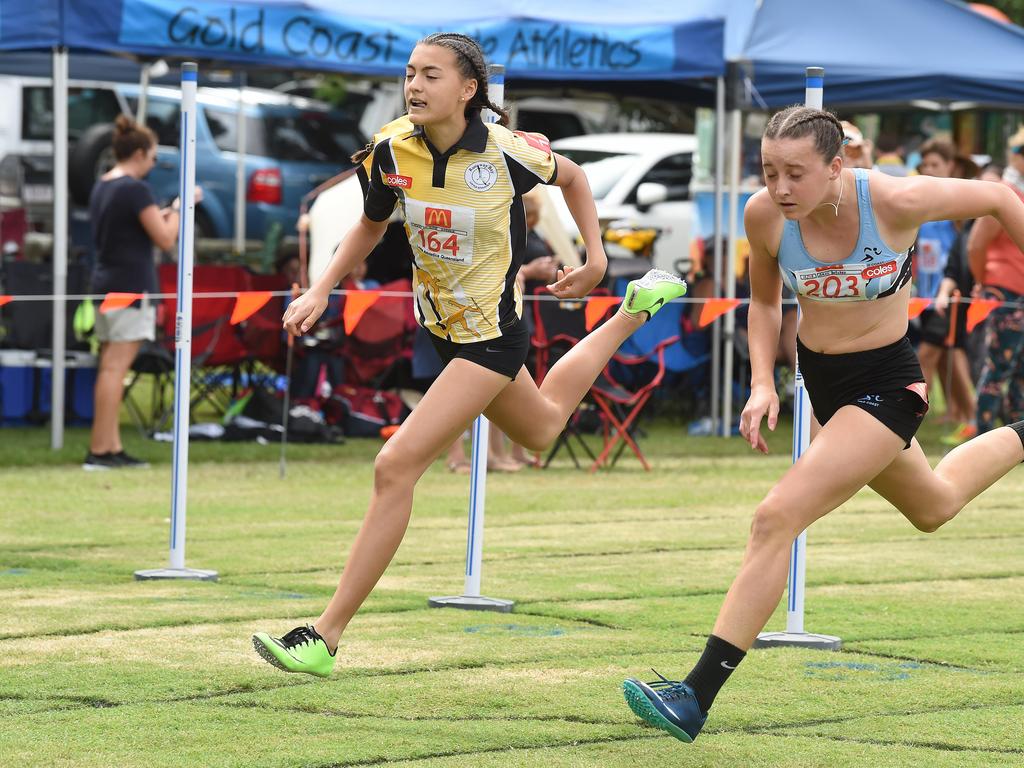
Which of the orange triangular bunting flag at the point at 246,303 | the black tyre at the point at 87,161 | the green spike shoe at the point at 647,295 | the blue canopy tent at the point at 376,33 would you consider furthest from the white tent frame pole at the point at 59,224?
the black tyre at the point at 87,161

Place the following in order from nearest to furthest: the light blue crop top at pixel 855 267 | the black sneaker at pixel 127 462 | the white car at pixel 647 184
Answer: the light blue crop top at pixel 855 267, the black sneaker at pixel 127 462, the white car at pixel 647 184

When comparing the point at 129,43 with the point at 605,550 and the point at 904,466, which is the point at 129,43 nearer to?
the point at 605,550

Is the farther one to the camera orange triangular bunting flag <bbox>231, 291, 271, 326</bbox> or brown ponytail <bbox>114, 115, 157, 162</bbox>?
brown ponytail <bbox>114, 115, 157, 162</bbox>

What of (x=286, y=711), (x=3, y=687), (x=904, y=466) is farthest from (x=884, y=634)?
(x=3, y=687)

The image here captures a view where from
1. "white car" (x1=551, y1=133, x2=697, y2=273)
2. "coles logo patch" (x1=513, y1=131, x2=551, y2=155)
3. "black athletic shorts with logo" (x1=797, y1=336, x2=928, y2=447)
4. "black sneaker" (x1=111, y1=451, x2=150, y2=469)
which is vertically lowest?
"black sneaker" (x1=111, y1=451, x2=150, y2=469)

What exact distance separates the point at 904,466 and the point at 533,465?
706 centimetres

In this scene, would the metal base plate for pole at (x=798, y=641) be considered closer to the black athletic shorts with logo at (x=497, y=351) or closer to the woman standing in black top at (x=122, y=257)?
the black athletic shorts with logo at (x=497, y=351)

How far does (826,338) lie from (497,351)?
989mm

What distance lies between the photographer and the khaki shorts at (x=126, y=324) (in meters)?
11.5

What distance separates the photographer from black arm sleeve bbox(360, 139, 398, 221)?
17.9 feet

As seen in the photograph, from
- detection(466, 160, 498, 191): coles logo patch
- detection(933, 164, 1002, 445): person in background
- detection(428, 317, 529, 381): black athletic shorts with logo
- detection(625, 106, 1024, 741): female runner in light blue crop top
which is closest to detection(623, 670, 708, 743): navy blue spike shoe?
detection(625, 106, 1024, 741): female runner in light blue crop top

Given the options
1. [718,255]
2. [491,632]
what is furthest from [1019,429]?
[718,255]

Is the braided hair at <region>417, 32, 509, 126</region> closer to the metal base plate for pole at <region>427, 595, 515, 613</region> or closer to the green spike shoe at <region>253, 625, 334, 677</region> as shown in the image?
the green spike shoe at <region>253, 625, 334, 677</region>

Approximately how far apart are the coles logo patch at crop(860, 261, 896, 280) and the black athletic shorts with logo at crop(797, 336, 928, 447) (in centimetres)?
22
